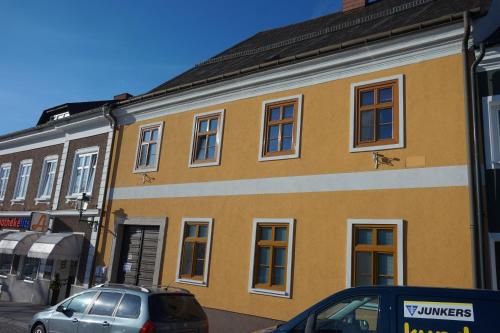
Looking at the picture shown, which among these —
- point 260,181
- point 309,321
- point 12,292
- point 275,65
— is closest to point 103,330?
point 309,321

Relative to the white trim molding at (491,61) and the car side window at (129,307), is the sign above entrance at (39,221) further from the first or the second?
the white trim molding at (491,61)

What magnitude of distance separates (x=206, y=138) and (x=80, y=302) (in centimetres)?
676

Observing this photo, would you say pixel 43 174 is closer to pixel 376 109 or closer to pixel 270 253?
pixel 270 253

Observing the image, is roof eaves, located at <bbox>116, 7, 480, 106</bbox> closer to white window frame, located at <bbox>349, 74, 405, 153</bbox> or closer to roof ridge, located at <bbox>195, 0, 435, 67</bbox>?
white window frame, located at <bbox>349, 74, 405, 153</bbox>

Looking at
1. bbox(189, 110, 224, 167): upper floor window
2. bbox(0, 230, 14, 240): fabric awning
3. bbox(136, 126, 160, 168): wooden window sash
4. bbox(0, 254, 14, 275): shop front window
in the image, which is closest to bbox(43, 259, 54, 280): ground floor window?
bbox(0, 254, 14, 275): shop front window

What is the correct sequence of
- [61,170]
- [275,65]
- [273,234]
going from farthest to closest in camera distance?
[61,170]
[275,65]
[273,234]

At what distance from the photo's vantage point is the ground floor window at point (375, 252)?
9305 millimetres

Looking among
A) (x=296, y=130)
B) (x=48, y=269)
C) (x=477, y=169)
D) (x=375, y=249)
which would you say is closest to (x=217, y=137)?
(x=296, y=130)

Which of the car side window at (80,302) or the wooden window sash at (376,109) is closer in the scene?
the car side window at (80,302)

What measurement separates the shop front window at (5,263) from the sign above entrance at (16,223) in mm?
1389

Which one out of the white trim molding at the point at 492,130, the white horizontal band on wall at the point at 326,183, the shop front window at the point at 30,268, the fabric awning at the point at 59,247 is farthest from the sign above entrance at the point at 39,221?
the white trim molding at the point at 492,130

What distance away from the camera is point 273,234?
11.4 m

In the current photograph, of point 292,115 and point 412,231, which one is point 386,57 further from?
point 412,231

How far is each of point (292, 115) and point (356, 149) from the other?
7.77 feet
